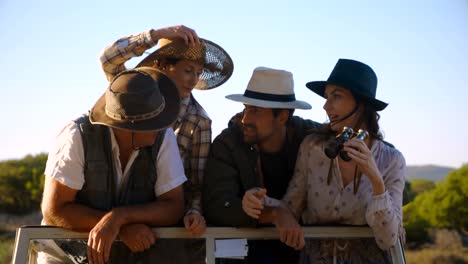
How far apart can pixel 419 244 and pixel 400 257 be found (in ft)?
69.3

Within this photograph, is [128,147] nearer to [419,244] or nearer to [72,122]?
[72,122]

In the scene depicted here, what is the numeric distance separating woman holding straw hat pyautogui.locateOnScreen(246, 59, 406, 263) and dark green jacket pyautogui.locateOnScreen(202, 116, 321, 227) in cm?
21

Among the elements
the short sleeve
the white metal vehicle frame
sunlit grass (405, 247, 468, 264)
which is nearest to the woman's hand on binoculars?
the white metal vehicle frame

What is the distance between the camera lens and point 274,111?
206 inches

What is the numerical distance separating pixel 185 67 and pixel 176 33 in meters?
0.35

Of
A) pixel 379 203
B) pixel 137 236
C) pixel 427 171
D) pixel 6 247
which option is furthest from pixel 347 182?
pixel 427 171

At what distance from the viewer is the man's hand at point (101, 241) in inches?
157

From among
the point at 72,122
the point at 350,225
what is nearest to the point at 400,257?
the point at 350,225

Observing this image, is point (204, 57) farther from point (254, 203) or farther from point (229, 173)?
point (254, 203)

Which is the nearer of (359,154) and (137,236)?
(137,236)

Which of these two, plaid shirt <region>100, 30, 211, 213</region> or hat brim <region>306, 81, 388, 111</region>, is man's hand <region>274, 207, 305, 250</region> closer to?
plaid shirt <region>100, 30, 211, 213</region>

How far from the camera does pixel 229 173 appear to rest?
4809 millimetres

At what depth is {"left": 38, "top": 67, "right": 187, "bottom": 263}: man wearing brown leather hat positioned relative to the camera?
4105 millimetres

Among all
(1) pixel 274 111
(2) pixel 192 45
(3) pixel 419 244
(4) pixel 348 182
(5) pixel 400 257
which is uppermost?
(2) pixel 192 45
